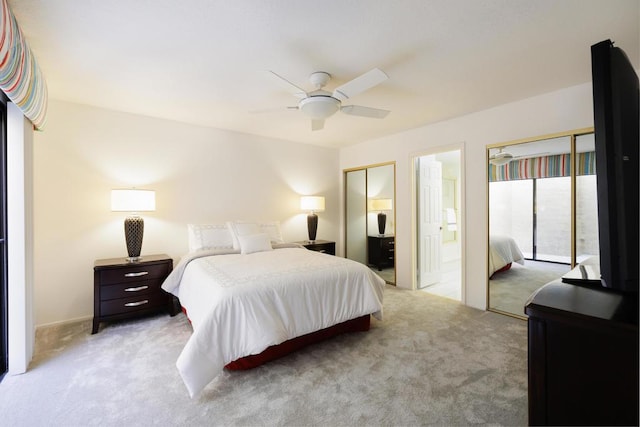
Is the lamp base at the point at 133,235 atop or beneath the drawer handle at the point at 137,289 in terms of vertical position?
atop

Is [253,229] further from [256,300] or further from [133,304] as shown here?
[256,300]

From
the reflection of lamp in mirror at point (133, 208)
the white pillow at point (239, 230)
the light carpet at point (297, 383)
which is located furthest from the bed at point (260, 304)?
the reflection of lamp in mirror at point (133, 208)

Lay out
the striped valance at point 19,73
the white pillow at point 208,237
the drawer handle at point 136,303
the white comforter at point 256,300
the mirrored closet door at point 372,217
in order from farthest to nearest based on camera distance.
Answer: the mirrored closet door at point 372,217, the white pillow at point 208,237, the drawer handle at point 136,303, the white comforter at point 256,300, the striped valance at point 19,73

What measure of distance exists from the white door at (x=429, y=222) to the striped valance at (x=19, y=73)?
13.7 ft

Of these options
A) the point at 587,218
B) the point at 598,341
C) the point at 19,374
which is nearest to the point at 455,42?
the point at 598,341

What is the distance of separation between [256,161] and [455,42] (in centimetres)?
310

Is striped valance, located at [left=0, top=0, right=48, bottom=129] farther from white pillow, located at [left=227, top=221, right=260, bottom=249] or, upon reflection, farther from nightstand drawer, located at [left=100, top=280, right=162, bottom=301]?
white pillow, located at [left=227, top=221, right=260, bottom=249]

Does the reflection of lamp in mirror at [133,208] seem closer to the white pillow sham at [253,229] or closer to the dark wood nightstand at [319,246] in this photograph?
the white pillow sham at [253,229]

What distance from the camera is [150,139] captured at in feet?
11.5

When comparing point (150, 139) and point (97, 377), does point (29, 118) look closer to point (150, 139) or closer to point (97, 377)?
point (150, 139)

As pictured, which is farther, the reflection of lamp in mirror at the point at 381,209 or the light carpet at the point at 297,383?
the reflection of lamp in mirror at the point at 381,209

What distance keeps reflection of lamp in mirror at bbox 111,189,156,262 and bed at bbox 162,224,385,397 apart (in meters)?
0.54

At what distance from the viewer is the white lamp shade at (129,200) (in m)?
2.99

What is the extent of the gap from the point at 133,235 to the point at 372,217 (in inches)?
138
